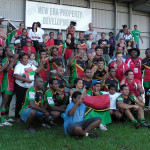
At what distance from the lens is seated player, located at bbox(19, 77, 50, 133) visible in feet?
18.7

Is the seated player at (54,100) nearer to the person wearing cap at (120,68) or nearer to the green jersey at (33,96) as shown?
the green jersey at (33,96)

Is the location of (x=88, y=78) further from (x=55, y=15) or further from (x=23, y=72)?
(x=55, y=15)

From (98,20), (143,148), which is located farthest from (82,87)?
(98,20)

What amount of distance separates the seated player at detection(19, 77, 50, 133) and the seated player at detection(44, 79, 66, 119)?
0.79 feet

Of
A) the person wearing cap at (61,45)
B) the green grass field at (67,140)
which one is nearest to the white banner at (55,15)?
the person wearing cap at (61,45)

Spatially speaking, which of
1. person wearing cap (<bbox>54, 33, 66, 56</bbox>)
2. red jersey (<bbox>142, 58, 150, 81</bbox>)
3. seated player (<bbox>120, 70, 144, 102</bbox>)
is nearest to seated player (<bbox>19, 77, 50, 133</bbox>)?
seated player (<bbox>120, 70, 144, 102</bbox>)

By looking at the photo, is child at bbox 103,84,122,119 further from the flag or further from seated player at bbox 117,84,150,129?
the flag

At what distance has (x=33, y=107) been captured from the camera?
5715mm

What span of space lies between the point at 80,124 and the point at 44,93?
1586 millimetres

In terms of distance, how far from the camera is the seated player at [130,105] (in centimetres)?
620

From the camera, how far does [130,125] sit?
6.36 m

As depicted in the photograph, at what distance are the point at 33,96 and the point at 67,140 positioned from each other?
4.76 feet

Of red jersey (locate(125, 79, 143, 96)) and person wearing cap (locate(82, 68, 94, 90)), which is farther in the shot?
red jersey (locate(125, 79, 143, 96))

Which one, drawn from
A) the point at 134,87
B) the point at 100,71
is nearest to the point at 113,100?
the point at 134,87
